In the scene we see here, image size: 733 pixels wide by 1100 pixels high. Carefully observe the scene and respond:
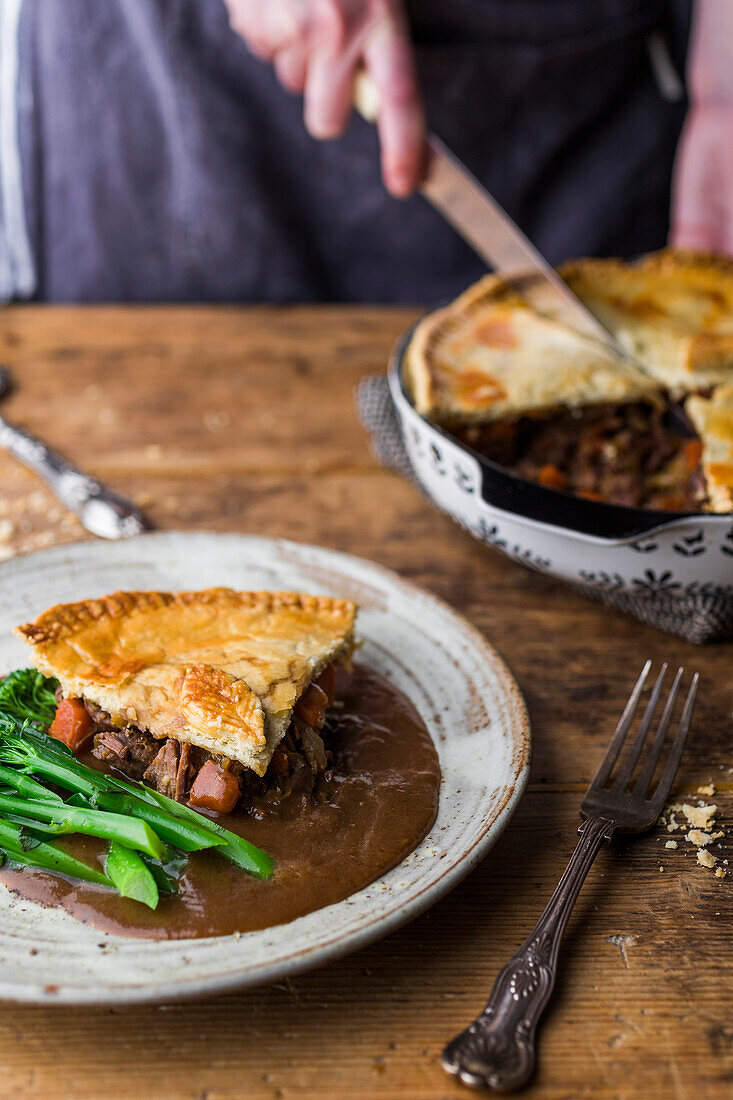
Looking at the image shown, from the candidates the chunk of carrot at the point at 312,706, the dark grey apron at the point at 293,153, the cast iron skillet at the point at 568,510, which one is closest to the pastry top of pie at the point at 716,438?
the cast iron skillet at the point at 568,510

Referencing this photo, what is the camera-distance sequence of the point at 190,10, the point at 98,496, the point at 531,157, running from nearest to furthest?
the point at 98,496 < the point at 190,10 < the point at 531,157

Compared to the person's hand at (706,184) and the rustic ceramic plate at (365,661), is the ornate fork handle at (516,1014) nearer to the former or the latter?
the rustic ceramic plate at (365,661)

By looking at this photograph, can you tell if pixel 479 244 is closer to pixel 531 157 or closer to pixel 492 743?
pixel 531 157

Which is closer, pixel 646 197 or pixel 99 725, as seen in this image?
pixel 99 725

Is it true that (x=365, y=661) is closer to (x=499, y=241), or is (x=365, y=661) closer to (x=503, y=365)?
(x=503, y=365)

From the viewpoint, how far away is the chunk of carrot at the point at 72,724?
2.09m

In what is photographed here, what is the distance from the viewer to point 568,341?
11.1ft

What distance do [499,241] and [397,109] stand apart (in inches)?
21.0

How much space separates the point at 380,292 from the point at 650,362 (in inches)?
69.0

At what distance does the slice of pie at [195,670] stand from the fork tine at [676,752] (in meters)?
0.66

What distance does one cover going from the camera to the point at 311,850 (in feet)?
6.04

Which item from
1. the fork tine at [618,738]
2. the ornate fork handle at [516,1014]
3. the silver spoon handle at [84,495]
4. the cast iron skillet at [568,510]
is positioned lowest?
the silver spoon handle at [84,495]

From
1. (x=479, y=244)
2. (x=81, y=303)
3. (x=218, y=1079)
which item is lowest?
(x=81, y=303)

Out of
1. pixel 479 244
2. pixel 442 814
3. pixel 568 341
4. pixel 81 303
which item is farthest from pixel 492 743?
pixel 81 303
